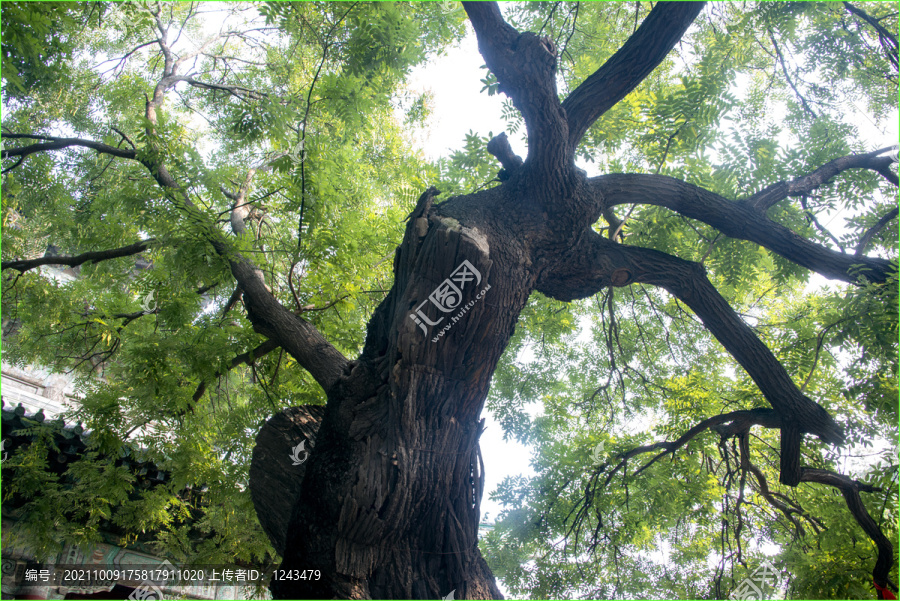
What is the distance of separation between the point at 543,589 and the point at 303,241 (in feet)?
12.0

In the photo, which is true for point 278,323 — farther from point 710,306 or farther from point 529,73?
point 710,306

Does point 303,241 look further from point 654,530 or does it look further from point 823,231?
point 654,530

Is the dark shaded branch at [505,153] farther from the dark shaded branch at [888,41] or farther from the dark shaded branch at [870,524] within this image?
the dark shaded branch at [870,524]

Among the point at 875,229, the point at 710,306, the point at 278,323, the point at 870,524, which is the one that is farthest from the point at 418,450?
the point at 875,229

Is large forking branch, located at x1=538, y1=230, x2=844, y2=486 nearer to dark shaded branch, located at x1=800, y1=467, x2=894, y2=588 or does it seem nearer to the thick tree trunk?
dark shaded branch, located at x1=800, y1=467, x2=894, y2=588

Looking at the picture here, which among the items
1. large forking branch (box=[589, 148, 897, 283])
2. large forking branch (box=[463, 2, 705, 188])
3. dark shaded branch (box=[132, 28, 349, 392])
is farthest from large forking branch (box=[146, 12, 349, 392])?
A: large forking branch (box=[589, 148, 897, 283])

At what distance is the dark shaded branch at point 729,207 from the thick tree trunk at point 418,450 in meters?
1.11

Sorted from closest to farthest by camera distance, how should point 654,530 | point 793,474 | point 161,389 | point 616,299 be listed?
point 793,474
point 161,389
point 654,530
point 616,299

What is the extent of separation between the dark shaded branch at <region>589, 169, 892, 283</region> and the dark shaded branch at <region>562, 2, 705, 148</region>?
0.44 m

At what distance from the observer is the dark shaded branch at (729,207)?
10.0 feet

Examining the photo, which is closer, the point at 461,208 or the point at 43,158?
the point at 461,208

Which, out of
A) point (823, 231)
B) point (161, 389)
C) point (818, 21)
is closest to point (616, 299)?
point (823, 231)

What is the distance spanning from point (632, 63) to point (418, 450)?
2406 mm

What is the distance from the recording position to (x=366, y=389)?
106 inches
